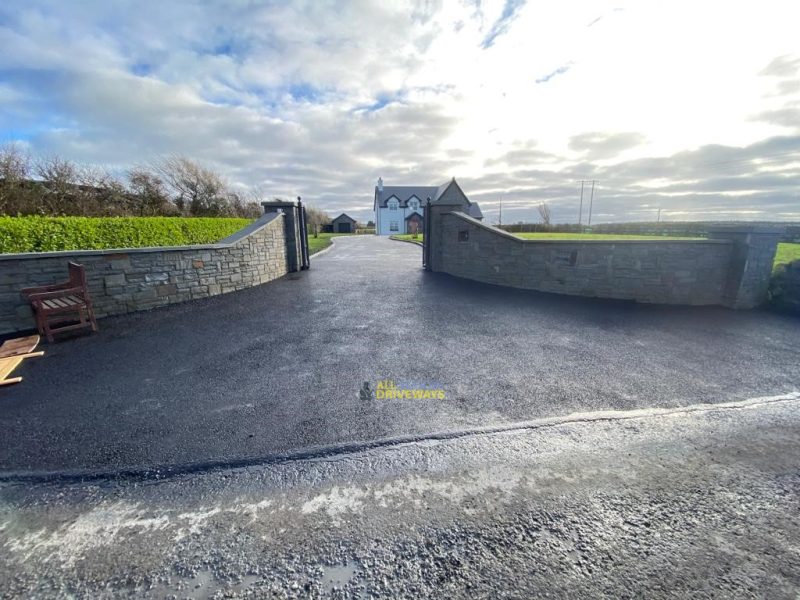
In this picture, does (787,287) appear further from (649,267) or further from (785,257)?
(785,257)

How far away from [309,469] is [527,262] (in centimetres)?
782

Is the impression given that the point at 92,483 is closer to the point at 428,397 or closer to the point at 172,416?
the point at 172,416

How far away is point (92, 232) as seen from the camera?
8.32m

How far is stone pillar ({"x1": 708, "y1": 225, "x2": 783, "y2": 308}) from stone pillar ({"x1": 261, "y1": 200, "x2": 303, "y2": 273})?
38.6ft

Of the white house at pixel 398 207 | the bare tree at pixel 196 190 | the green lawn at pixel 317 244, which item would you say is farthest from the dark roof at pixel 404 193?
the bare tree at pixel 196 190

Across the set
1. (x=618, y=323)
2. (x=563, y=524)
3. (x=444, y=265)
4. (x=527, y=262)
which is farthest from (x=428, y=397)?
(x=444, y=265)

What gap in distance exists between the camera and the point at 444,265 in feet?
38.2

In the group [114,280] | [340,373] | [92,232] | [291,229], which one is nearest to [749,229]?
[340,373]

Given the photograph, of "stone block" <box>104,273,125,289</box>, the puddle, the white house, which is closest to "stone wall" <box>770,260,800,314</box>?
the puddle

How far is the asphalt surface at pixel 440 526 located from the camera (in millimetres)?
1739

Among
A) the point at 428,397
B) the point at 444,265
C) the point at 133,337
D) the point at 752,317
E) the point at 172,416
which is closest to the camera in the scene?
the point at 172,416

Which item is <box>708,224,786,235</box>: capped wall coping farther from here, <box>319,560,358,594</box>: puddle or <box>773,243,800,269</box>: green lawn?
<box>319,560,358,594</box>: puddle

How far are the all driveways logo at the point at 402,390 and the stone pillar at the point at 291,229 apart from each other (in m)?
8.88

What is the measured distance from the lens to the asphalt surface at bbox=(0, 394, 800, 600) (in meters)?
1.74
